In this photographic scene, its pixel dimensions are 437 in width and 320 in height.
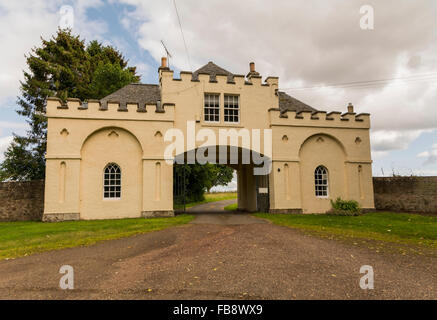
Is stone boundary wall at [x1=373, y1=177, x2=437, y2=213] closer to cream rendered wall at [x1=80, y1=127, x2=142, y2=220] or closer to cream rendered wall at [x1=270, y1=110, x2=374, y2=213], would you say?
cream rendered wall at [x1=270, y1=110, x2=374, y2=213]

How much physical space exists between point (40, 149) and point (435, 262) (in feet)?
110

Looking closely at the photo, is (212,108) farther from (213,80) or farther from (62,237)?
(62,237)

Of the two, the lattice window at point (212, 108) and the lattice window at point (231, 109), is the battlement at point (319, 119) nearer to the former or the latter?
the lattice window at point (231, 109)

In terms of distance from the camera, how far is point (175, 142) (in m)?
16.7

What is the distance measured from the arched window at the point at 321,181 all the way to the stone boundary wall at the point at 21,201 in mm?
18071

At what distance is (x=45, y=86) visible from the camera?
29453mm

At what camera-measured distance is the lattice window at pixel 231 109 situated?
17.8 m

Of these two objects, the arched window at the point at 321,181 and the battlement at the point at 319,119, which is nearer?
the battlement at the point at 319,119

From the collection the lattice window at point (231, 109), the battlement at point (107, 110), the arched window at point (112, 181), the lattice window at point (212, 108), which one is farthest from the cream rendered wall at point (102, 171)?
the lattice window at point (231, 109)

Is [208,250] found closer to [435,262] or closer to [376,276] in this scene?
[376,276]

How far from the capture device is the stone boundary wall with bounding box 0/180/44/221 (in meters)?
16.8

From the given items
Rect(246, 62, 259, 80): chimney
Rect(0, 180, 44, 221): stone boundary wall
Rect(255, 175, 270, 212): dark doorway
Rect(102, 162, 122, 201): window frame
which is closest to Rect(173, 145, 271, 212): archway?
Rect(255, 175, 270, 212): dark doorway

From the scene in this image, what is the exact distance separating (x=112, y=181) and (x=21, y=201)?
20.8ft

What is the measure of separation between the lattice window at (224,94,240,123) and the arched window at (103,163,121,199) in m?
7.64
